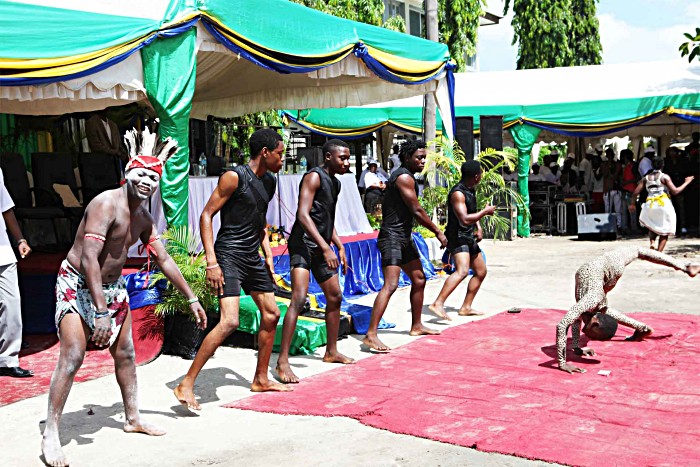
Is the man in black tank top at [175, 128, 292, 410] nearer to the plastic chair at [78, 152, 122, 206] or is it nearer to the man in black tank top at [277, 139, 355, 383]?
the man in black tank top at [277, 139, 355, 383]

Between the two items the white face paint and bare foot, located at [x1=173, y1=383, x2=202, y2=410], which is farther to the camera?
bare foot, located at [x1=173, y1=383, x2=202, y2=410]

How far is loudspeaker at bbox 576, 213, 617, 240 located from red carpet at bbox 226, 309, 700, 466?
10.1 metres

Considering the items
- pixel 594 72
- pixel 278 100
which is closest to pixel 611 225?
pixel 594 72

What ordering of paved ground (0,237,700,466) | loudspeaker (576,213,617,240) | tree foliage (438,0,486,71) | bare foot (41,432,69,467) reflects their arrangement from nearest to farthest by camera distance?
bare foot (41,432,69,467), paved ground (0,237,700,466), loudspeaker (576,213,617,240), tree foliage (438,0,486,71)

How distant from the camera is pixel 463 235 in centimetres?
930

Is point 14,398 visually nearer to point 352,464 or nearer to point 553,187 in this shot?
point 352,464

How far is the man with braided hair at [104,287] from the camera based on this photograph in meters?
4.79

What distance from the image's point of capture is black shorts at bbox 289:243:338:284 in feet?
22.5

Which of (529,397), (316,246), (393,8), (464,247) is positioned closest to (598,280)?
(529,397)

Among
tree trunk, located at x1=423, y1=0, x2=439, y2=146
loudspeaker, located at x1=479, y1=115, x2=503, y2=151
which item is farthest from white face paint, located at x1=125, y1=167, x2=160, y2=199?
loudspeaker, located at x1=479, y1=115, x2=503, y2=151

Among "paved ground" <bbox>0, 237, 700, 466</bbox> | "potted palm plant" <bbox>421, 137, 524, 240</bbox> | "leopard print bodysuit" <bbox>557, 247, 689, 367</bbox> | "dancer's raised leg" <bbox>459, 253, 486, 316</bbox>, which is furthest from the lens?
"potted palm plant" <bbox>421, 137, 524, 240</bbox>

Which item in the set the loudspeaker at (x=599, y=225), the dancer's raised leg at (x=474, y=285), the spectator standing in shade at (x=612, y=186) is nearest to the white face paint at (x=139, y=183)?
the dancer's raised leg at (x=474, y=285)

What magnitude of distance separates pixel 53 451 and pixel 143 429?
66cm

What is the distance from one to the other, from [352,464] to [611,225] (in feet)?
47.7
